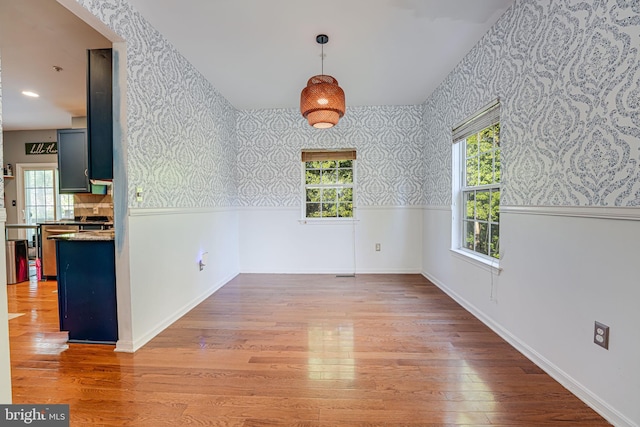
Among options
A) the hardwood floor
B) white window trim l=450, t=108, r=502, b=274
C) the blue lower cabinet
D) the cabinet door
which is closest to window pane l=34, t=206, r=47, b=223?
the cabinet door

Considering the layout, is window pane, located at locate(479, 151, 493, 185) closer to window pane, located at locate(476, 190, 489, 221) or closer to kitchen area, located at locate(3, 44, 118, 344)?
window pane, located at locate(476, 190, 489, 221)

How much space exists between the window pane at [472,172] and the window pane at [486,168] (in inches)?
4.3

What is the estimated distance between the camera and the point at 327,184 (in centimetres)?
459

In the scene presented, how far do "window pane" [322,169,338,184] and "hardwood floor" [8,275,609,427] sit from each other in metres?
2.20

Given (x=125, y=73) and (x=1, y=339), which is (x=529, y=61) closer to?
(x=125, y=73)

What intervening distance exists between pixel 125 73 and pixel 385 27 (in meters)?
2.06

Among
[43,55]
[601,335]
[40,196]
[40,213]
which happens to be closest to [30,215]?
[40,213]

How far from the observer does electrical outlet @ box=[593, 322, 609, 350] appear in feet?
4.76

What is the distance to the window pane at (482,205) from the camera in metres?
2.78

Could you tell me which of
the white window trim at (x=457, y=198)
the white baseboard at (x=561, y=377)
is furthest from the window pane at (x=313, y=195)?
the white baseboard at (x=561, y=377)

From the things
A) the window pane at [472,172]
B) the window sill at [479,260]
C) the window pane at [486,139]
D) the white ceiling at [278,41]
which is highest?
the white ceiling at [278,41]

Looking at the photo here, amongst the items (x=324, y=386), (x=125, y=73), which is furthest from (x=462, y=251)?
(x=125, y=73)

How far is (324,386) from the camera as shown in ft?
5.61
